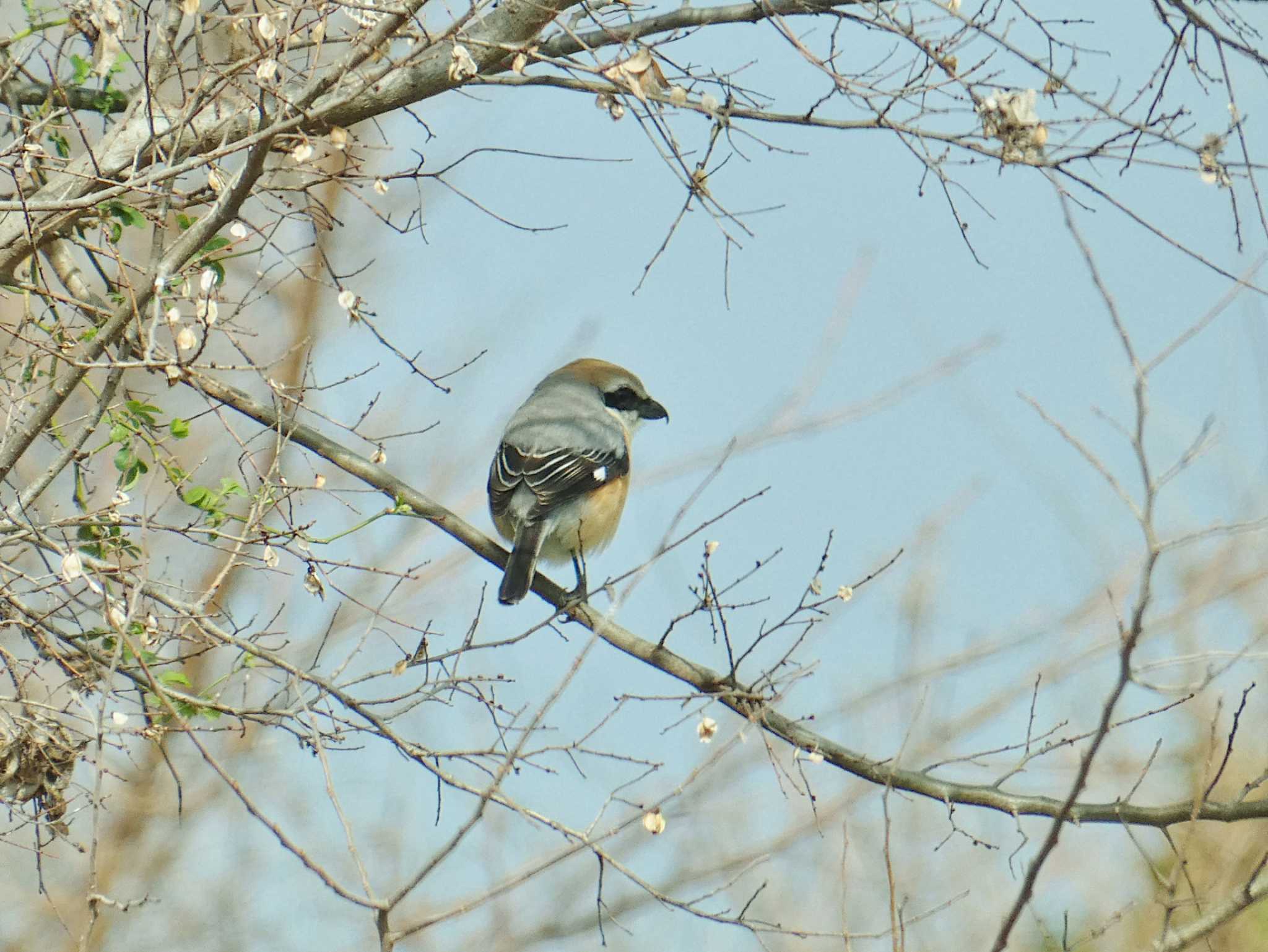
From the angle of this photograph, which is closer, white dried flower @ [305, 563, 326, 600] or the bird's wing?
white dried flower @ [305, 563, 326, 600]

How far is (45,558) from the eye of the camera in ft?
12.3

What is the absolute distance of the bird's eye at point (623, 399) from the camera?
641cm

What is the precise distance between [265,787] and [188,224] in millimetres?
5267

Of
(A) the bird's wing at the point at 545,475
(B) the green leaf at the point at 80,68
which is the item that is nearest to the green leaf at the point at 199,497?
(B) the green leaf at the point at 80,68

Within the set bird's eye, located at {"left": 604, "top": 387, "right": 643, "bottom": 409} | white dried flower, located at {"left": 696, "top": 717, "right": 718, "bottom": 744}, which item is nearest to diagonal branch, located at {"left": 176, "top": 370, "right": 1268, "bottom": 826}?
white dried flower, located at {"left": 696, "top": 717, "right": 718, "bottom": 744}

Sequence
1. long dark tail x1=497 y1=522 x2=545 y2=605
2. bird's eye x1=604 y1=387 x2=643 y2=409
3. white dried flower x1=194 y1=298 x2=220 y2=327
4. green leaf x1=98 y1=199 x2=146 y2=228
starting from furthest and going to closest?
bird's eye x1=604 y1=387 x2=643 y2=409 < long dark tail x1=497 y1=522 x2=545 y2=605 < green leaf x1=98 y1=199 x2=146 y2=228 < white dried flower x1=194 y1=298 x2=220 y2=327

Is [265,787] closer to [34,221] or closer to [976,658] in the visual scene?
[976,658]

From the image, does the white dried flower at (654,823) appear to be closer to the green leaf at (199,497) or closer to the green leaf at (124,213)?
the green leaf at (199,497)

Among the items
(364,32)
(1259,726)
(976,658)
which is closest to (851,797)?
(976,658)

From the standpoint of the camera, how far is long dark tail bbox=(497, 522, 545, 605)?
4949 millimetres

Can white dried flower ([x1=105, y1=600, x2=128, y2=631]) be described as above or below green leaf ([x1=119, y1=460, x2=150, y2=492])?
below

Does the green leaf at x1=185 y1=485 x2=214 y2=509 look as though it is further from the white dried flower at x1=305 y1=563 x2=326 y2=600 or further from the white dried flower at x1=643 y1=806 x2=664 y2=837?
the white dried flower at x1=643 y1=806 x2=664 y2=837

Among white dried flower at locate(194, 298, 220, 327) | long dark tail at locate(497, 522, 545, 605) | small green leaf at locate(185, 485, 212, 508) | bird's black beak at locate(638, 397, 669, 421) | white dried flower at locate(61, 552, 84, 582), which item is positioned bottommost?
white dried flower at locate(61, 552, 84, 582)

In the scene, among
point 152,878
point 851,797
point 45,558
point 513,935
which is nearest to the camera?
point 45,558
